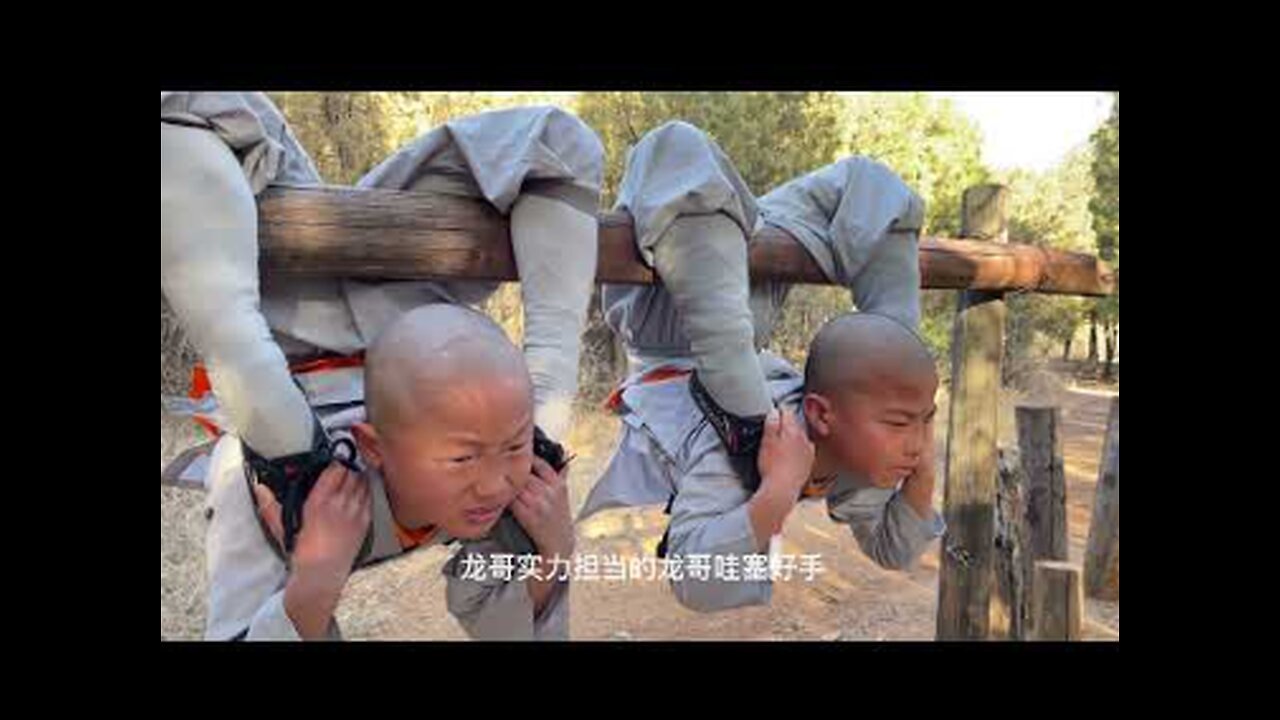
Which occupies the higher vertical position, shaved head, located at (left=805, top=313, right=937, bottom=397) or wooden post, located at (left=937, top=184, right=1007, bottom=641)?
shaved head, located at (left=805, top=313, right=937, bottom=397)

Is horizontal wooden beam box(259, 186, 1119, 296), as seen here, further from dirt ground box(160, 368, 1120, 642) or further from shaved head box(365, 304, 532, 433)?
dirt ground box(160, 368, 1120, 642)

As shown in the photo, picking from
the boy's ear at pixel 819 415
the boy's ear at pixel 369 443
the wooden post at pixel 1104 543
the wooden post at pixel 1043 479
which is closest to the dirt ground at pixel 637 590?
the wooden post at pixel 1104 543

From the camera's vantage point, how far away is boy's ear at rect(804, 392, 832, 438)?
1306 millimetres

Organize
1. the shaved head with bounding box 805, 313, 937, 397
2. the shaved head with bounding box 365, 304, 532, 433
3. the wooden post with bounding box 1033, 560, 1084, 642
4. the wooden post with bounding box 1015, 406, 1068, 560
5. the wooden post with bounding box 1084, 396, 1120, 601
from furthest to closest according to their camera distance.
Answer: the wooden post with bounding box 1084, 396, 1120, 601
the wooden post with bounding box 1015, 406, 1068, 560
the wooden post with bounding box 1033, 560, 1084, 642
the shaved head with bounding box 805, 313, 937, 397
the shaved head with bounding box 365, 304, 532, 433

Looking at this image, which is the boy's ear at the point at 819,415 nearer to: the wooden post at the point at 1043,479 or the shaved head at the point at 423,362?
the shaved head at the point at 423,362

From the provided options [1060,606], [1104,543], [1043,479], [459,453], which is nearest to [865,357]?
[459,453]

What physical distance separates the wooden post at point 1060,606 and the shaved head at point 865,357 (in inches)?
25.9

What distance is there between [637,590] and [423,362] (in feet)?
3.51

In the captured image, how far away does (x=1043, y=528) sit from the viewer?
219 cm

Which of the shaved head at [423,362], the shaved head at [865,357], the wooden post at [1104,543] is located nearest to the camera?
the shaved head at [423,362]

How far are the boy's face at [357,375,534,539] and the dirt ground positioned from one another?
1.18ft

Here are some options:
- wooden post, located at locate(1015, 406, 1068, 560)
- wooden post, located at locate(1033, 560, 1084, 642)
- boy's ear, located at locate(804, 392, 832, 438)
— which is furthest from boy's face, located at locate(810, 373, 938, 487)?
wooden post, located at locate(1015, 406, 1068, 560)

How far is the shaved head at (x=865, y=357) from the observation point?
1.28 m

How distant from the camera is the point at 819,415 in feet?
4.30
